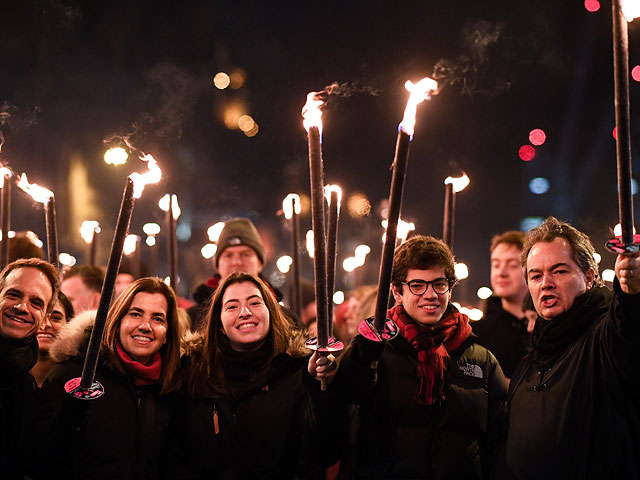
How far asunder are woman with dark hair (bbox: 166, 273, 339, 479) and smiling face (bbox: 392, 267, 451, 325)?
26.8 inches

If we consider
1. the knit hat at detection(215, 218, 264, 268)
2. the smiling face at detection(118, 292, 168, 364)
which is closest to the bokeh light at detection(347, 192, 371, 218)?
the knit hat at detection(215, 218, 264, 268)

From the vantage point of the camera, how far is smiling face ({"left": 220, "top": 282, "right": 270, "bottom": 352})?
12.4 feet

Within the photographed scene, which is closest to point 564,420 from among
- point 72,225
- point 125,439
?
point 125,439

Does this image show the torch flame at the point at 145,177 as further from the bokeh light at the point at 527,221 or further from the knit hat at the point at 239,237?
the bokeh light at the point at 527,221

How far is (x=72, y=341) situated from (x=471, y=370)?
87.2 inches

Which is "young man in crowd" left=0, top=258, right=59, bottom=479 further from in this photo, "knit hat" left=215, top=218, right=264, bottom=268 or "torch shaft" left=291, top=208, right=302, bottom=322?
"knit hat" left=215, top=218, right=264, bottom=268

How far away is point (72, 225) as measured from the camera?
12.9m

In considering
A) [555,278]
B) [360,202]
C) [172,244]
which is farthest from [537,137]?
[555,278]

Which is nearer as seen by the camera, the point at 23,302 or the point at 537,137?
the point at 23,302

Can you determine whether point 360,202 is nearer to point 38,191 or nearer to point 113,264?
point 38,191

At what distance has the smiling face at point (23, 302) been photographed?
3.31 metres

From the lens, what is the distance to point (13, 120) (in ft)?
16.0

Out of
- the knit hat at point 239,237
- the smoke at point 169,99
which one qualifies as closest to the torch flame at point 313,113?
the knit hat at point 239,237

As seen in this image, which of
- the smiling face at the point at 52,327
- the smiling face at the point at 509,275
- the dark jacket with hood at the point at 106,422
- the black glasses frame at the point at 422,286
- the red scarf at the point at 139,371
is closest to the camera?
the dark jacket with hood at the point at 106,422
